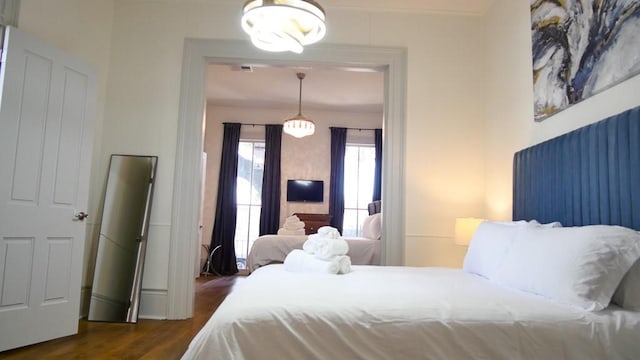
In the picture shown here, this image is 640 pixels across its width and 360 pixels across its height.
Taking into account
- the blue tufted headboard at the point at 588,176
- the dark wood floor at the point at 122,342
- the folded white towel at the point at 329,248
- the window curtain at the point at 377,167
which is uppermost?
the window curtain at the point at 377,167

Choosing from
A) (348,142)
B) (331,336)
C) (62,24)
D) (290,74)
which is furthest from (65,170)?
(348,142)

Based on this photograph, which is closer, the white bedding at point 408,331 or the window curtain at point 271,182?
the white bedding at point 408,331

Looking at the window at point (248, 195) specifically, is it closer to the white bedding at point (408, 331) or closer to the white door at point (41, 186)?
the white door at point (41, 186)

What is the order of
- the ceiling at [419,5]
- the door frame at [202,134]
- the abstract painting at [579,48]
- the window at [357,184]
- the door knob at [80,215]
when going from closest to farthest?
the abstract painting at [579,48] → the door knob at [80,215] → the door frame at [202,134] → the ceiling at [419,5] → the window at [357,184]

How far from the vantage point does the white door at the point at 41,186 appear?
278 centimetres

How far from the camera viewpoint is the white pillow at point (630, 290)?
1.64m

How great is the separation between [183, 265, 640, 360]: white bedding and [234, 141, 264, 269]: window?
233 inches

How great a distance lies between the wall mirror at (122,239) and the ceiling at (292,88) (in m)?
1.74

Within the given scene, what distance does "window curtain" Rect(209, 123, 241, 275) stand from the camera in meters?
7.09

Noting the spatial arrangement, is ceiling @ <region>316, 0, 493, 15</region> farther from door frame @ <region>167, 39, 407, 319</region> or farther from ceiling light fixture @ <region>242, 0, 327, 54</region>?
ceiling light fixture @ <region>242, 0, 327, 54</region>

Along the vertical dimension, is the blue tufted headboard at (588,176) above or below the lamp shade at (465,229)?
above

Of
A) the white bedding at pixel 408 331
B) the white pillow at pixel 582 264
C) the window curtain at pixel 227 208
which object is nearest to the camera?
the white bedding at pixel 408 331

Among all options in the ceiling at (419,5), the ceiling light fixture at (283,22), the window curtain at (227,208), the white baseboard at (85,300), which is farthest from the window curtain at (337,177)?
the ceiling light fixture at (283,22)

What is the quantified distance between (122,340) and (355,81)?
450 cm
